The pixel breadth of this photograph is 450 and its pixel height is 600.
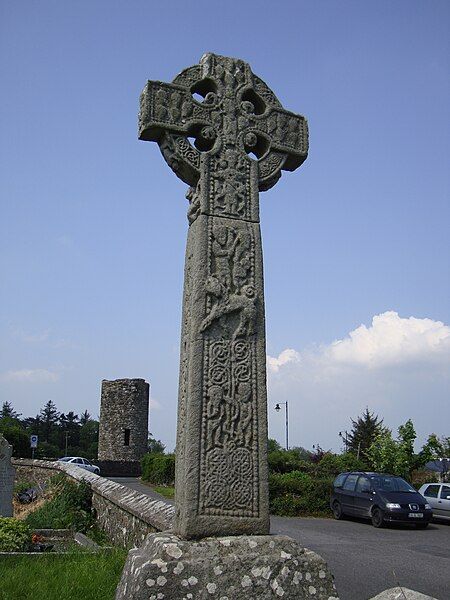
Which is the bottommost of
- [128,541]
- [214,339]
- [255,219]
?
[128,541]

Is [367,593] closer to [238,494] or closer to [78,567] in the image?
[78,567]

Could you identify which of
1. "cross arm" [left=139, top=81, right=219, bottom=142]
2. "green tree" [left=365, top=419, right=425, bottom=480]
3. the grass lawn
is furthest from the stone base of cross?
"green tree" [left=365, top=419, right=425, bottom=480]

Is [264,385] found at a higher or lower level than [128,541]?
higher

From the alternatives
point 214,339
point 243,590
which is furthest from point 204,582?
point 214,339

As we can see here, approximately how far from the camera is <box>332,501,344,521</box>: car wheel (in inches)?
678

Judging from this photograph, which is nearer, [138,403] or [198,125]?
[198,125]

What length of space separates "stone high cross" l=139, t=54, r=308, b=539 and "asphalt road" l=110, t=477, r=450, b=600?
3405 mm

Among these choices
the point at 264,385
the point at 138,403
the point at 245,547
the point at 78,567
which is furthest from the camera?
the point at 138,403

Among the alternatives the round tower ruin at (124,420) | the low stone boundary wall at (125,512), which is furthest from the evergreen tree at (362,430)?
the low stone boundary wall at (125,512)

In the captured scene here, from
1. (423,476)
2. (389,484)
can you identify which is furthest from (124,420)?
(389,484)

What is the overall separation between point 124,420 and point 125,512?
3296 centimetres

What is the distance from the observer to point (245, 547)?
3.44 m

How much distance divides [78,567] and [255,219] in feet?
12.2

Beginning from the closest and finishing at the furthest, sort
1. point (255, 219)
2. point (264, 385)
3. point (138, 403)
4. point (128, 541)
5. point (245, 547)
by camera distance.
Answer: point (245, 547)
point (264, 385)
point (255, 219)
point (128, 541)
point (138, 403)
